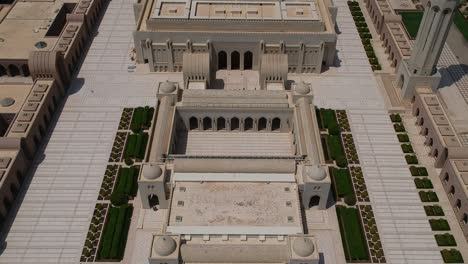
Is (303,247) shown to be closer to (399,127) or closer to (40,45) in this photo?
(399,127)

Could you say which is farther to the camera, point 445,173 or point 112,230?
point 445,173

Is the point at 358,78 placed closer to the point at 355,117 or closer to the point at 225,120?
the point at 355,117

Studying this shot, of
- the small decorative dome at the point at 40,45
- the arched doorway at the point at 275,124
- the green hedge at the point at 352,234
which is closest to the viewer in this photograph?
the green hedge at the point at 352,234

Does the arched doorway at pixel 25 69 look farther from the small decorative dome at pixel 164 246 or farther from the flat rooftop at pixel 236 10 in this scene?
the small decorative dome at pixel 164 246

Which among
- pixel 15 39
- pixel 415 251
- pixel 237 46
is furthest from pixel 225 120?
pixel 15 39

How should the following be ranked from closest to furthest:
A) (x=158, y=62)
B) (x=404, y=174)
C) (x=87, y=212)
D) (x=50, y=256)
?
(x=50, y=256) < (x=87, y=212) < (x=404, y=174) < (x=158, y=62)

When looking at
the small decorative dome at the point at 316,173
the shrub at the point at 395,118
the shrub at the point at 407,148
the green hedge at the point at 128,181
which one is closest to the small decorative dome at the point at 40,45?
the green hedge at the point at 128,181
